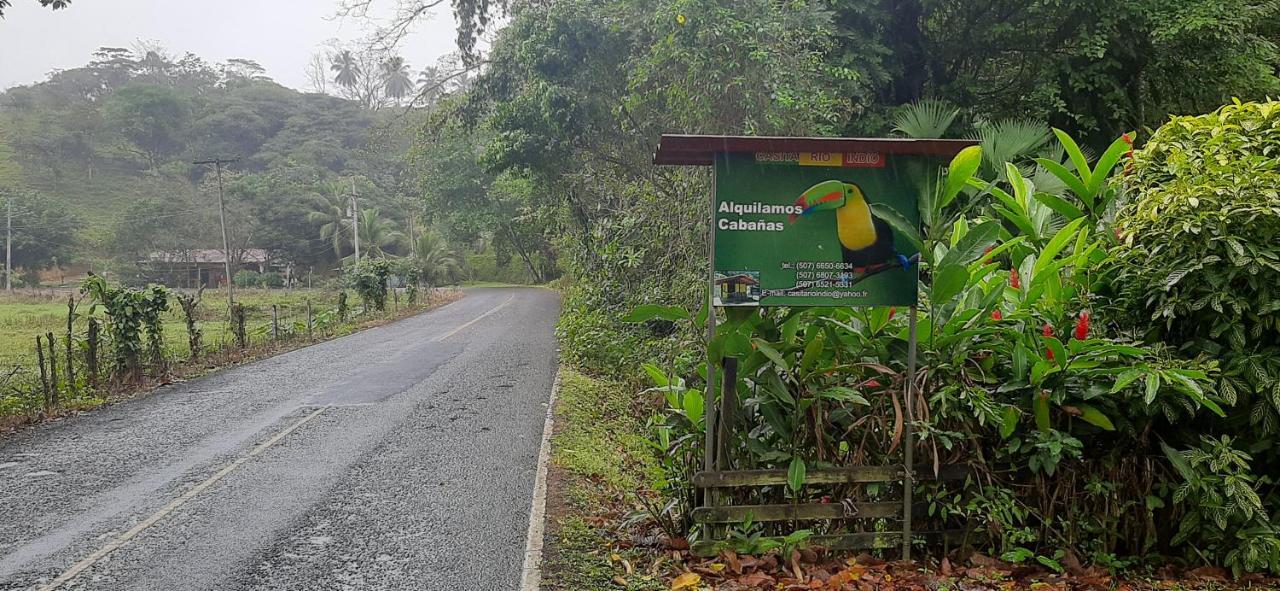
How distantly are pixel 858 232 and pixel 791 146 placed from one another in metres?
0.56

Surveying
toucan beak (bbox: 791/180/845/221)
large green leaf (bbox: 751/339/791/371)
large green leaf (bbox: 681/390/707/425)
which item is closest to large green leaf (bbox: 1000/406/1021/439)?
large green leaf (bbox: 751/339/791/371)

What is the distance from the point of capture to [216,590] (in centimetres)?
466

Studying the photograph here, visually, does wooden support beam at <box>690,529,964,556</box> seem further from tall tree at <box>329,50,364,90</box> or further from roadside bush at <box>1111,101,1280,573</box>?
tall tree at <box>329,50,364,90</box>

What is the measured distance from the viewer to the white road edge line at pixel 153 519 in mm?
4914

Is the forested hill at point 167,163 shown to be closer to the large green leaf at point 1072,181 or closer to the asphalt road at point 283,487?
the asphalt road at point 283,487

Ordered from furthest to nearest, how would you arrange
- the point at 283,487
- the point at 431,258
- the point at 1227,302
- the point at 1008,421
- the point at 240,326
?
the point at 431,258
the point at 240,326
the point at 283,487
the point at 1008,421
the point at 1227,302

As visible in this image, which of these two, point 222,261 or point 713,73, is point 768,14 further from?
point 222,261

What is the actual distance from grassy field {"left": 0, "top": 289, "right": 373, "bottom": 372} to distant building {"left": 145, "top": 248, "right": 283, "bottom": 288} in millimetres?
4500

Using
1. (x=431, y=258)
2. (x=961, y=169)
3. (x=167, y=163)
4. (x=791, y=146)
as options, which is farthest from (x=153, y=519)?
(x=167, y=163)

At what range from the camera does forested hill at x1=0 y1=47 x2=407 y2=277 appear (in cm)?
4388

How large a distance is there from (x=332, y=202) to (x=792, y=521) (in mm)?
49517

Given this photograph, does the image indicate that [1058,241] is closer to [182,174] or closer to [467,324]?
[467,324]

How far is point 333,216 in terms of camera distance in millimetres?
48906

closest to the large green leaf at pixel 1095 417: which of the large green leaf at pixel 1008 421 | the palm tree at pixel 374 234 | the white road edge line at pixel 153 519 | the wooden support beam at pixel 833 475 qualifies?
the large green leaf at pixel 1008 421
